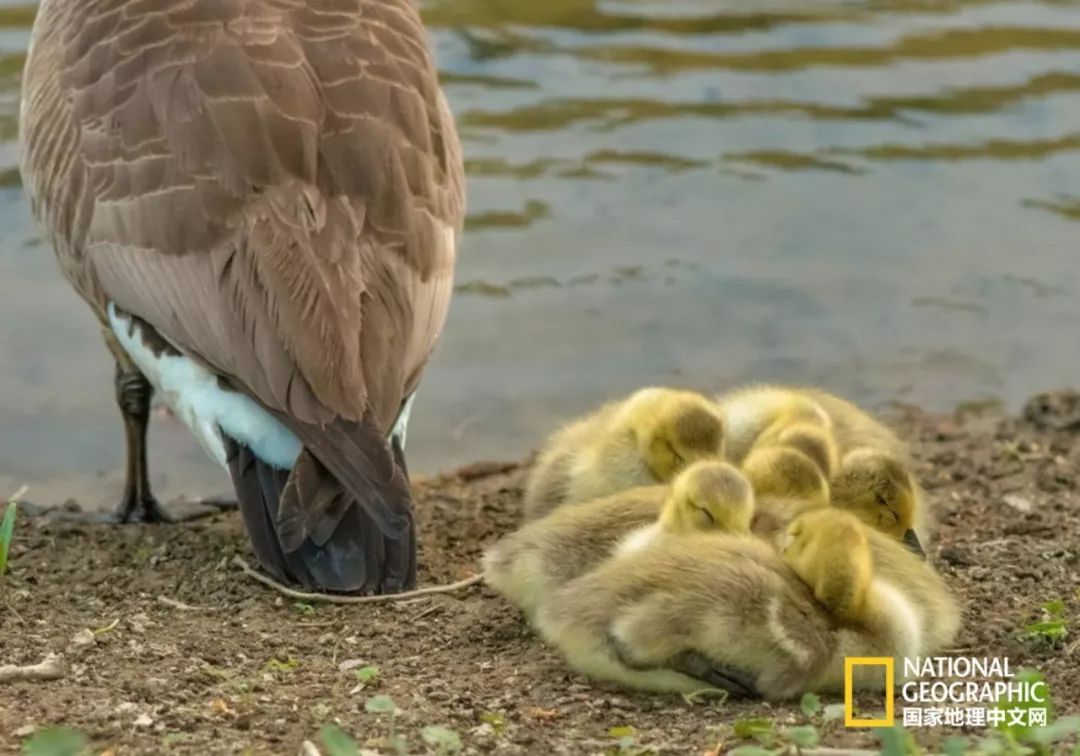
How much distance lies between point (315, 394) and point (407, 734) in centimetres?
125

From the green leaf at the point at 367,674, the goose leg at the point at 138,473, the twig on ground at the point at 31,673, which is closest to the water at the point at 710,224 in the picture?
the goose leg at the point at 138,473

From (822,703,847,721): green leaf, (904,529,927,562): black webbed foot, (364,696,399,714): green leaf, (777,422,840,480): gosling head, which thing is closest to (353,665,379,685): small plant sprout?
(364,696,399,714): green leaf

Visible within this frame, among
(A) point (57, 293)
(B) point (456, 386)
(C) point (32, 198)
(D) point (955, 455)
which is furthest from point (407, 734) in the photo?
(A) point (57, 293)

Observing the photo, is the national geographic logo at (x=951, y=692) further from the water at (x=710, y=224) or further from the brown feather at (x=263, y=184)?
the water at (x=710, y=224)

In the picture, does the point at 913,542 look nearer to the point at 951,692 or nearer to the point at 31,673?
the point at 951,692

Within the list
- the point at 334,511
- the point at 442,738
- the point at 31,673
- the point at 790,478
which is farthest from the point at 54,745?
the point at 790,478

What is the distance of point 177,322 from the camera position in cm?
498

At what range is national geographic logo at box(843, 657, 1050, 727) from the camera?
3.48 meters

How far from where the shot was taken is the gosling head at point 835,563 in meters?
3.88

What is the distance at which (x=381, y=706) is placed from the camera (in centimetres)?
369

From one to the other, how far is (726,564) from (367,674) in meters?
0.83

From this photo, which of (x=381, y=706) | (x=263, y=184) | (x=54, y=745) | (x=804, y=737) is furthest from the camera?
(x=263, y=184)

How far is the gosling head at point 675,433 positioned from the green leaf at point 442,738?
57.7 inches

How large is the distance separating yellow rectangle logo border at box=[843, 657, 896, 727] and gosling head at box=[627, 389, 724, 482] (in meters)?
1.02
